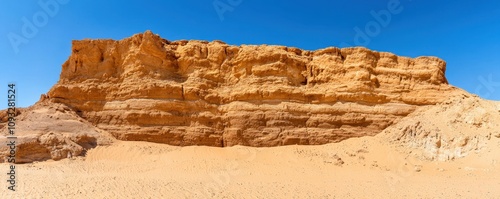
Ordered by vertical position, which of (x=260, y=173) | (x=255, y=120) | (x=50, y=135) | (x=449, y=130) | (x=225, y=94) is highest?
(x=225, y=94)

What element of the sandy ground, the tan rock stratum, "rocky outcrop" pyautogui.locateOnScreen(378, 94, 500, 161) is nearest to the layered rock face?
the tan rock stratum

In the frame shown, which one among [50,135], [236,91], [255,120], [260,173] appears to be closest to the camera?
[260,173]

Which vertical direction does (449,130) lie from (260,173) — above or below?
above

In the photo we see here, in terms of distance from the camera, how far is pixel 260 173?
1914 centimetres

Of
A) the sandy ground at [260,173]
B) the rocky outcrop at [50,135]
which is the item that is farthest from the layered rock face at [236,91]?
the sandy ground at [260,173]

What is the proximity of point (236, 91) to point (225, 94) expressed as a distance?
0.82m

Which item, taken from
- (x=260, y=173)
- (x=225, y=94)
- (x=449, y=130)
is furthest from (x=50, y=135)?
(x=449, y=130)

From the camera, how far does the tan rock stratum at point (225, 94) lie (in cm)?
2297

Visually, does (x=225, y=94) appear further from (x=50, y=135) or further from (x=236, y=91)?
(x=50, y=135)

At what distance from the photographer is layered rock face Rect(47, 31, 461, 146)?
23234mm

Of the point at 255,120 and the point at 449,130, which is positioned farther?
the point at 255,120

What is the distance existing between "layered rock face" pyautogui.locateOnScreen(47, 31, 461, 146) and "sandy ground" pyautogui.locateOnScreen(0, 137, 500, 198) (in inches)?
49.2

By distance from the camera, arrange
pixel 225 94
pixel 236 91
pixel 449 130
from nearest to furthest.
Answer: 1. pixel 449 130
2. pixel 236 91
3. pixel 225 94

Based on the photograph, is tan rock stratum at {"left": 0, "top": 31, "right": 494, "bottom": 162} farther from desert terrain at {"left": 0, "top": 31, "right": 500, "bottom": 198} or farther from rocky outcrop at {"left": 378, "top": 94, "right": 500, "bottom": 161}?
rocky outcrop at {"left": 378, "top": 94, "right": 500, "bottom": 161}
